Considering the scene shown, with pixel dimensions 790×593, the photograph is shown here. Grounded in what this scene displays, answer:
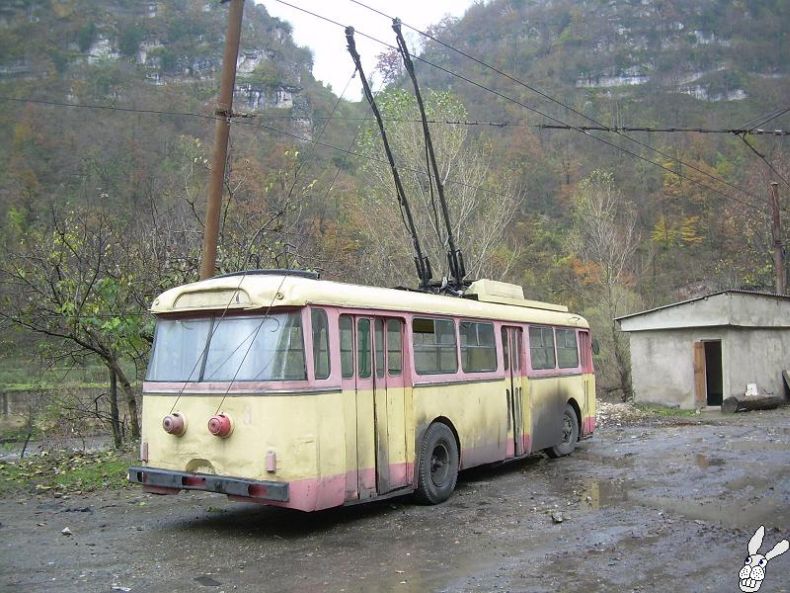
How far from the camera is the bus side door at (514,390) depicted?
39.0ft

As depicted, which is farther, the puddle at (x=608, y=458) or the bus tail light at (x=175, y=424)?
the puddle at (x=608, y=458)

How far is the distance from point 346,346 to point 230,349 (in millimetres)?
1239

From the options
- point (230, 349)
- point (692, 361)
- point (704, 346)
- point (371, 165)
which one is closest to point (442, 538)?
point (230, 349)

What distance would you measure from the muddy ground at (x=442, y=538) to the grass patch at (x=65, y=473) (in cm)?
64

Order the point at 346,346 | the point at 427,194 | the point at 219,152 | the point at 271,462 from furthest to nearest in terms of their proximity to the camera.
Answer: the point at 427,194 < the point at 219,152 < the point at 346,346 < the point at 271,462

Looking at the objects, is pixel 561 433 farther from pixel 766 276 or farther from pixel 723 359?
pixel 766 276

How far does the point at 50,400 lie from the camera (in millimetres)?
16734

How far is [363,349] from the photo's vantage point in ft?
28.4

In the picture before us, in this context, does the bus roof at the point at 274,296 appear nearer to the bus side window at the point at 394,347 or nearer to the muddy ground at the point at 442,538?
the bus side window at the point at 394,347

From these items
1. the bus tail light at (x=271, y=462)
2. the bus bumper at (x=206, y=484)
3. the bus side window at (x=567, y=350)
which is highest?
the bus side window at (x=567, y=350)

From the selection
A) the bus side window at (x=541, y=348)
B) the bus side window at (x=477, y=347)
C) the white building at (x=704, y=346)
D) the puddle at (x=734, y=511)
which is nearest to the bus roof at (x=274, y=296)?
the bus side window at (x=477, y=347)

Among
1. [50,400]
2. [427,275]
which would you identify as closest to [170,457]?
[427,275]

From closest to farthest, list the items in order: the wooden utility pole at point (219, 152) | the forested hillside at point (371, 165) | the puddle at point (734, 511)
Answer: the puddle at point (734, 511)
the wooden utility pole at point (219, 152)
the forested hillside at point (371, 165)

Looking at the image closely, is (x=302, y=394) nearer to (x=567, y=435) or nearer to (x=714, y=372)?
(x=567, y=435)
